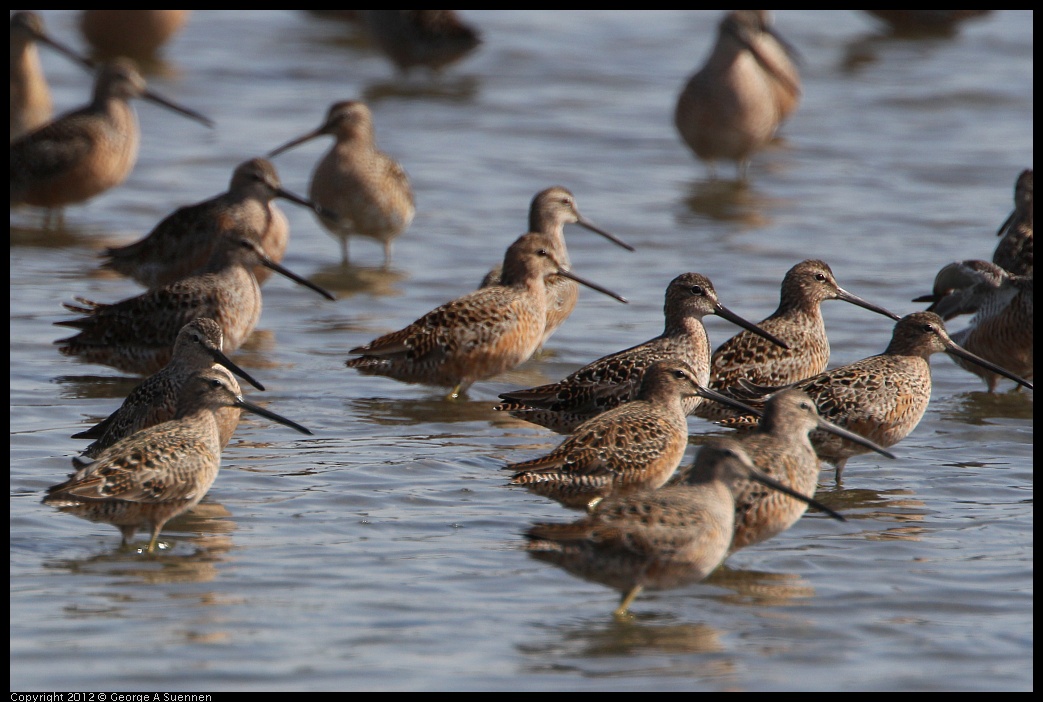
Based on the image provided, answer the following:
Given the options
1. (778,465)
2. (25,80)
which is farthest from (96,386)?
(25,80)

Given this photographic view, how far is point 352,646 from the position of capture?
3.76 meters

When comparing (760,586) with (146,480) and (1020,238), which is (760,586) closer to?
(146,480)

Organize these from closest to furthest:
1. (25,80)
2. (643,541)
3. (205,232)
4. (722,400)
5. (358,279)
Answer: (643,541) < (722,400) < (205,232) < (358,279) < (25,80)

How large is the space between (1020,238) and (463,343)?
8.86 feet

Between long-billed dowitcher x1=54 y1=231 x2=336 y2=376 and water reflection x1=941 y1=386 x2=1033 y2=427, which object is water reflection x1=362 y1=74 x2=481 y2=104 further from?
water reflection x1=941 y1=386 x2=1033 y2=427

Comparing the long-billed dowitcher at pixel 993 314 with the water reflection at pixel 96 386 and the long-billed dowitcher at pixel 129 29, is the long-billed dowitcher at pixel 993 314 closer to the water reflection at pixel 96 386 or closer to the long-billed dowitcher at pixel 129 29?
the water reflection at pixel 96 386

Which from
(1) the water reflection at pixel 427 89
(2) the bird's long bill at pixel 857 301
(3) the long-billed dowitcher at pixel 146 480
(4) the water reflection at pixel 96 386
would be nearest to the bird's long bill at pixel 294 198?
(4) the water reflection at pixel 96 386

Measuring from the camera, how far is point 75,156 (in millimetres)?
9117

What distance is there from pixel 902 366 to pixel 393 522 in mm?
1798

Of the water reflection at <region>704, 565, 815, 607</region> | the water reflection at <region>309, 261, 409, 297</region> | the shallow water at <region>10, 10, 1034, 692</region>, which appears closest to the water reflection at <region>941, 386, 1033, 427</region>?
the shallow water at <region>10, 10, 1034, 692</region>

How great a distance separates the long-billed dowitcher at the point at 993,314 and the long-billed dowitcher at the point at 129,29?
8.84m

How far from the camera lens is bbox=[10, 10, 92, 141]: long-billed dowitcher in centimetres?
1085

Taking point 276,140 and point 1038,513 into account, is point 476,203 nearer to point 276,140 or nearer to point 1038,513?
point 276,140

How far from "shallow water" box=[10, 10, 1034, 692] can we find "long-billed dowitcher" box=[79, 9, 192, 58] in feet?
2.56
